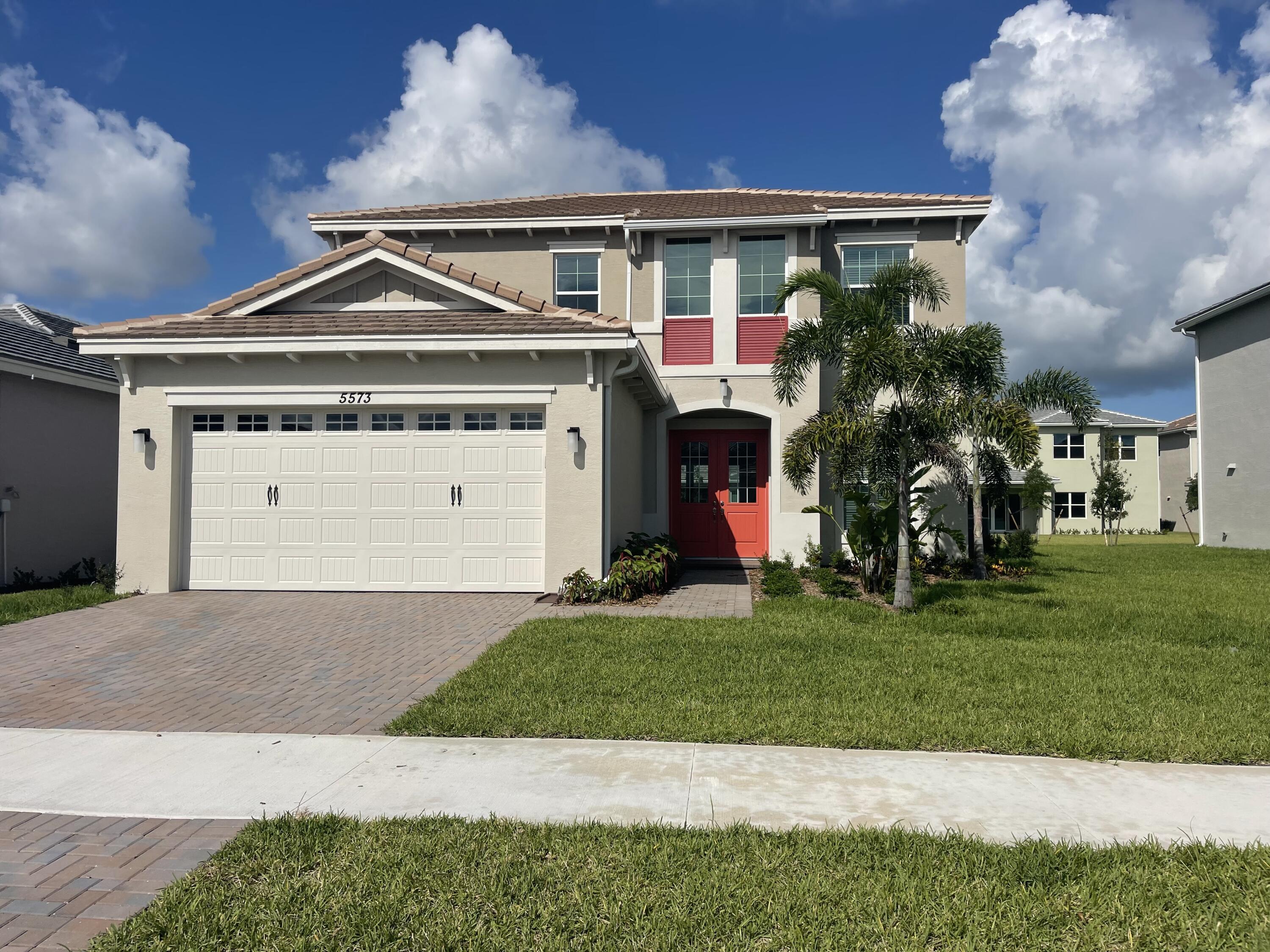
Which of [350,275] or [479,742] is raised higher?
[350,275]

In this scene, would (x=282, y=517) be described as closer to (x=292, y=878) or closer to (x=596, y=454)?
(x=596, y=454)

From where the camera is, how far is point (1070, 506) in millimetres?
37375

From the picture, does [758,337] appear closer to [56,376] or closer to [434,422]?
[434,422]

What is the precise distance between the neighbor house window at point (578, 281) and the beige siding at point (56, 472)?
30.3 feet

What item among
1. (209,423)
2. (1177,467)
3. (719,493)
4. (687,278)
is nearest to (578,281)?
(687,278)

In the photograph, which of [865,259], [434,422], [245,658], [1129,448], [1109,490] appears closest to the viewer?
[245,658]

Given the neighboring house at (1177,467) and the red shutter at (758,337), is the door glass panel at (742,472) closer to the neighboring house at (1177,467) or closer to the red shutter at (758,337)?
the red shutter at (758,337)

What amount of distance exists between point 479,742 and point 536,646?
2.81 m

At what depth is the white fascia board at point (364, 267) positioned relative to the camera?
12.4 meters

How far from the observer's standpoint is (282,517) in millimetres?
12195

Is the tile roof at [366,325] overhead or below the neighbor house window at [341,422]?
overhead

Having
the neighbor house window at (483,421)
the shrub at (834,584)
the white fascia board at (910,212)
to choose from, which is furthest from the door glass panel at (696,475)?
the neighbor house window at (483,421)

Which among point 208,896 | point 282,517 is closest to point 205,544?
point 282,517

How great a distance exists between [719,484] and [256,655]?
1052 cm
